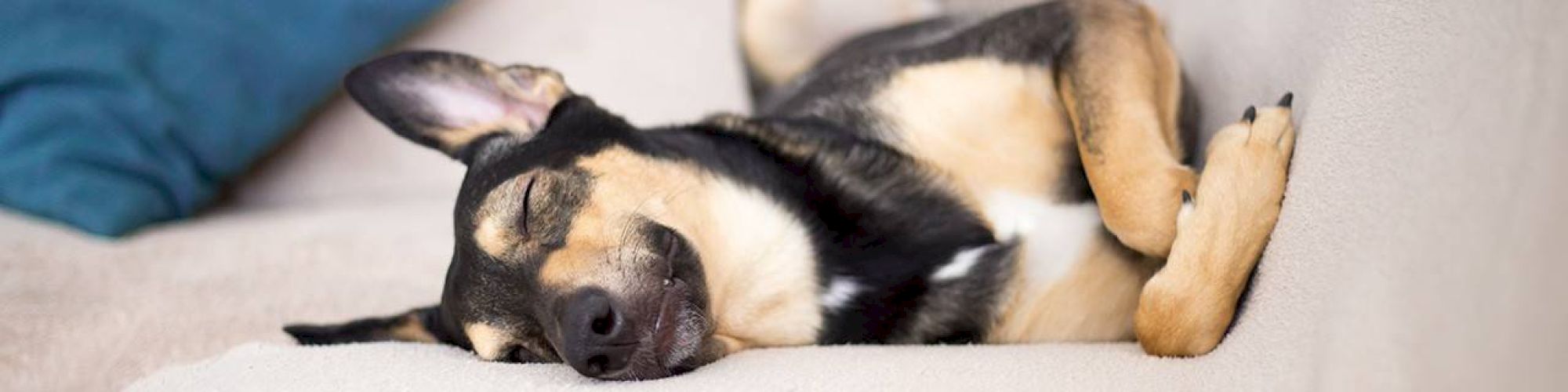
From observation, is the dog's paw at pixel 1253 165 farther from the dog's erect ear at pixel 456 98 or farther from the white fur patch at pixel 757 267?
the dog's erect ear at pixel 456 98

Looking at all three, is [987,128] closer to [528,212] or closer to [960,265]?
[960,265]

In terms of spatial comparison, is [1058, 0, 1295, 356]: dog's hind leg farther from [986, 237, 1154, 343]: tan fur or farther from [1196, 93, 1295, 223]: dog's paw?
[986, 237, 1154, 343]: tan fur

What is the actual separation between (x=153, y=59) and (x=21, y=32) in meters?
0.30

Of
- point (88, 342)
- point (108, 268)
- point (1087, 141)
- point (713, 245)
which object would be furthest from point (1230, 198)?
point (108, 268)

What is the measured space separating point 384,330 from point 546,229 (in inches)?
17.0

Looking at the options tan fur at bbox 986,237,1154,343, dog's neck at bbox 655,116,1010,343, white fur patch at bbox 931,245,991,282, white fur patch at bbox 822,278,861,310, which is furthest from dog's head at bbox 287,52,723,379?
tan fur at bbox 986,237,1154,343

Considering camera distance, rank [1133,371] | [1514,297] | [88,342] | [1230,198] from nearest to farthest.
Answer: [1514,297], [1133,371], [1230,198], [88,342]

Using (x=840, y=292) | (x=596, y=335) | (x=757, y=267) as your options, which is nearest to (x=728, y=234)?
(x=757, y=267)

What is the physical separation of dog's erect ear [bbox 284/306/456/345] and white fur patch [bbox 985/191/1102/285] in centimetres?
98

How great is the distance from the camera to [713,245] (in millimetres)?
2350

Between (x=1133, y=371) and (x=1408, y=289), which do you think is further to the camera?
(x=1133, y=371)

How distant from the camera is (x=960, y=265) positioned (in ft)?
7.91

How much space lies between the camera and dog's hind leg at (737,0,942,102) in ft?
13.7

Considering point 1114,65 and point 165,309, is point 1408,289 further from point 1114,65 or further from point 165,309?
point 165,309
